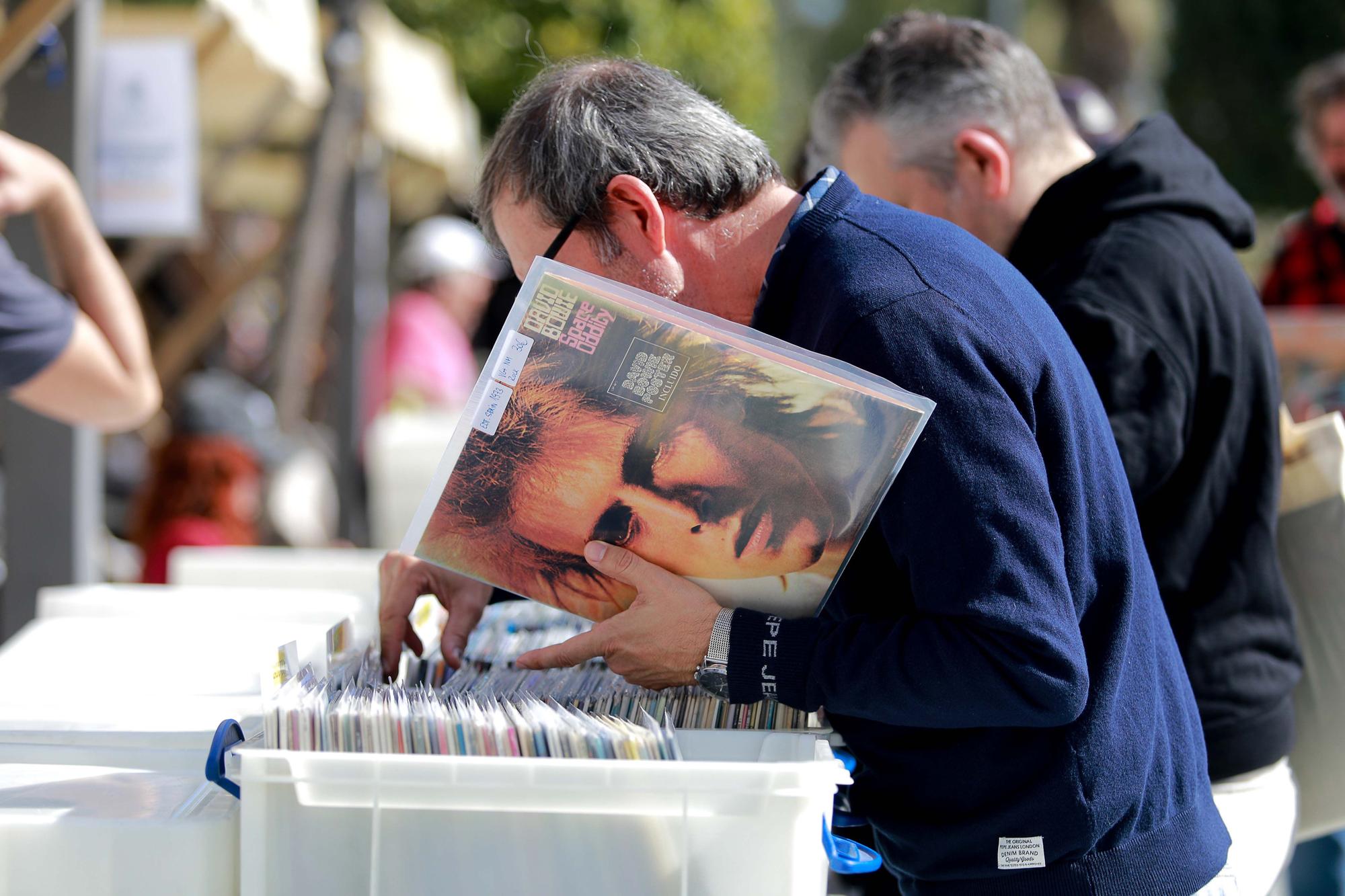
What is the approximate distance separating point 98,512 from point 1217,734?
94.4 inches

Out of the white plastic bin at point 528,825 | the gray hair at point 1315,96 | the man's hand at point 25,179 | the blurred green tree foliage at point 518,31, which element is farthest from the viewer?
the blurred green tree foliage at point 518,31

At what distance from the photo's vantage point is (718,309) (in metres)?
1.35

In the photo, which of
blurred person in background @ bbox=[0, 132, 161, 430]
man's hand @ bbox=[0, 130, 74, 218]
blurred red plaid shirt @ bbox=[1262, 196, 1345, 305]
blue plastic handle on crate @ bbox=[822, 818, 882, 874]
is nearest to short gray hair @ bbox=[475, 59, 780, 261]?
blue plastic handle on crate @ bbox=[822, 818, 882, 874]

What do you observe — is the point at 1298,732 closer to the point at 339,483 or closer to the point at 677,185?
the point at 677,185

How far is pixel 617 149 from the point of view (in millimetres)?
1274

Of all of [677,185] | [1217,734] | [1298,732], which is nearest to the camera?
[677,185]

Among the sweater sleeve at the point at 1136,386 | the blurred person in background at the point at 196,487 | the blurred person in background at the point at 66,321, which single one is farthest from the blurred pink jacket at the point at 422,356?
the sweater sleeve at the point at 1136,386

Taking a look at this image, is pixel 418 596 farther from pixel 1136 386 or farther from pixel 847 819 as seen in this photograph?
pixel 1136 386

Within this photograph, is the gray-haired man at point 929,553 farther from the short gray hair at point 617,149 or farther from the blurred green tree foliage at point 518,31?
the blurred green tree foliage at point 518,31

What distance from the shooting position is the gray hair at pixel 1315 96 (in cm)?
347

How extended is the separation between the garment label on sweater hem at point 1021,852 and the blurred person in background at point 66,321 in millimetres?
1569

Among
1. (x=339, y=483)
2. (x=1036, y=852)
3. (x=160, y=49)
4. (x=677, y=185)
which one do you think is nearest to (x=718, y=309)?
(x=677, y=185)

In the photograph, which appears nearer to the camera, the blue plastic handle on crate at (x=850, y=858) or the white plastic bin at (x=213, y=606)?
the blue plastic handle on crate at (x=850, y=858)

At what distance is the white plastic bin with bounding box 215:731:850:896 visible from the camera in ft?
3.29
